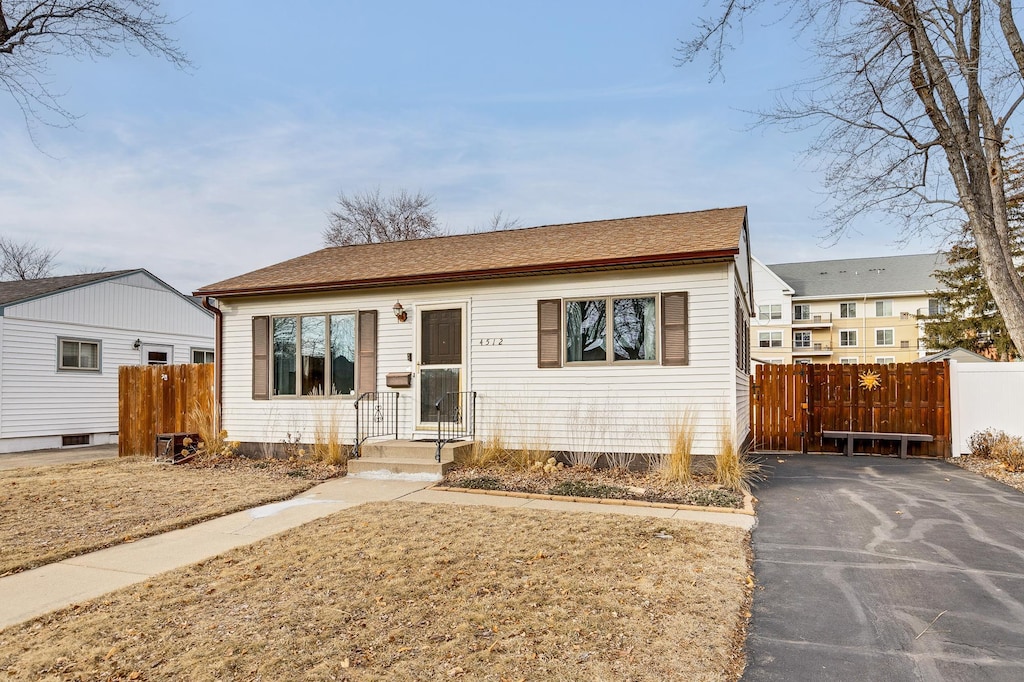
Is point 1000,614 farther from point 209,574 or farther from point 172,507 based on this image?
point 172,507

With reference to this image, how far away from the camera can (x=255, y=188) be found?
1781 centimetres

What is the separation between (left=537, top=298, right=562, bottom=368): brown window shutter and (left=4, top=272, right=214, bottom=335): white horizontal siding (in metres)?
13.7

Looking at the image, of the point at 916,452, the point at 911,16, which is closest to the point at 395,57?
the point at 911,16

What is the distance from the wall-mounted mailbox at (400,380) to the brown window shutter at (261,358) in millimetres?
2447

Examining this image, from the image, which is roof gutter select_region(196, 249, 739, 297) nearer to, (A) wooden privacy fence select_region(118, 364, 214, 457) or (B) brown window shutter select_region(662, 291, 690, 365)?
(B) brown window shutter select_region(662, 291, 690, 365)

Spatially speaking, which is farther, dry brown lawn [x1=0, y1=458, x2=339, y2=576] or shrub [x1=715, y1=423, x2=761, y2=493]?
shrub [x1=715, y1=423, x2=761, y2=493]

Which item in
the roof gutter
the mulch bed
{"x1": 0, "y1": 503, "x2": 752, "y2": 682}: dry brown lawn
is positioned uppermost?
the roof gutter

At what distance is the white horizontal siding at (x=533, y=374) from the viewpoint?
8445mm

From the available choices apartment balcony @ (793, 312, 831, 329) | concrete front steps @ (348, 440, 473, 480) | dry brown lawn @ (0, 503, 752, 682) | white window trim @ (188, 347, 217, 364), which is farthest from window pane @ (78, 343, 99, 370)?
apartment balcony @ (793, 312, 831, 329)

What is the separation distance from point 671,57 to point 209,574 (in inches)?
452

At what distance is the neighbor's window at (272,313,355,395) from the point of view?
415 inches

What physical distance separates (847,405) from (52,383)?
1858cm

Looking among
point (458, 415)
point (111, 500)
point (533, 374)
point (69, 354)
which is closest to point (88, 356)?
point (69, 354)

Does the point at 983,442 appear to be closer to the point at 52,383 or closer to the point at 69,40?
the point at 69,40
